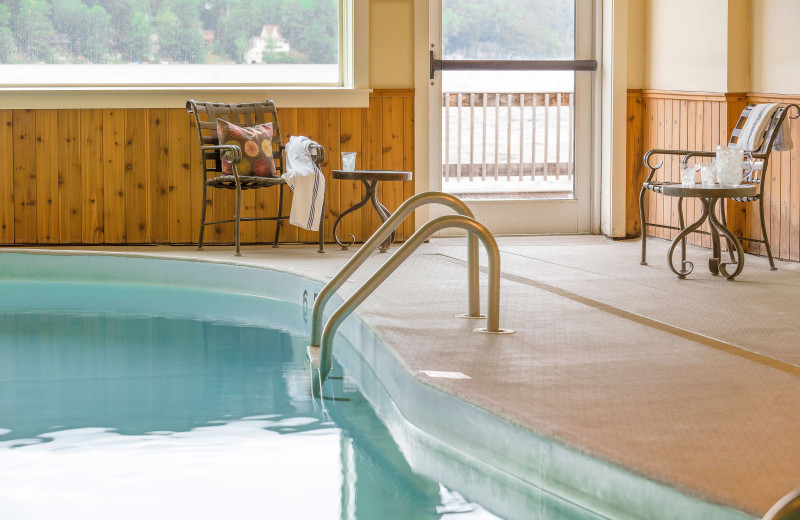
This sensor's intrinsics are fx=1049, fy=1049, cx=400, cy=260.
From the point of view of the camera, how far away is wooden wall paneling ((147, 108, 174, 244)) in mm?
6363

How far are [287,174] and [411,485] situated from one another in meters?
3.47

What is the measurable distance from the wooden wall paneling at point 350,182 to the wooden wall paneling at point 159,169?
40.0 inches

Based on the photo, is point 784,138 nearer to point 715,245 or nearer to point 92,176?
point 715,245

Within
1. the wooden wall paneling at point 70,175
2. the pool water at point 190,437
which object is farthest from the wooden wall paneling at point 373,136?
the pool water at point 190,437

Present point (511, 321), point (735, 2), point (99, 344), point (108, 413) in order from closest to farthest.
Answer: point (108, 413) → point (511, 321) → point (99, 344) → point (735, 2)

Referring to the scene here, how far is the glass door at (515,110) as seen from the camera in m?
6.74

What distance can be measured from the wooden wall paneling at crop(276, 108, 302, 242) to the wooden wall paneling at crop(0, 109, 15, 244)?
1560 millimetres

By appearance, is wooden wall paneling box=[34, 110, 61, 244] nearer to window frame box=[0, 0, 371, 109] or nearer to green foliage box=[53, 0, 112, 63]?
window frame box=[0, 0, 371, 109]

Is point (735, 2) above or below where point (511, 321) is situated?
above

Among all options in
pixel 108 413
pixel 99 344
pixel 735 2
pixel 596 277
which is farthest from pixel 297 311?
pixel 735 2

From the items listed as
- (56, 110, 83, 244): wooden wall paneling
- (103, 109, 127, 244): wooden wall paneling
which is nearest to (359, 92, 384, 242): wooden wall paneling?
(103, 109, 127, 244): wooden wall paneling

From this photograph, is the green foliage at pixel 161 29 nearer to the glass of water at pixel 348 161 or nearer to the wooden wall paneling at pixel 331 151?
the wooden wall paneling at pixel 331 151

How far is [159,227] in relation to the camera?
6.46 m

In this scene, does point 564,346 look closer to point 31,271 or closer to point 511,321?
point 511,321
